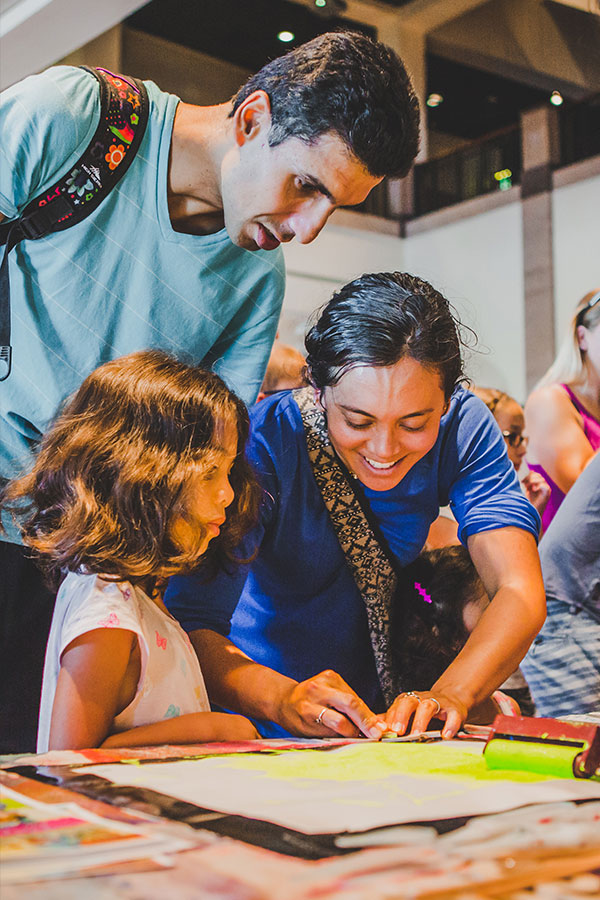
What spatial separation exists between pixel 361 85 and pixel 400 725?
0.79 m

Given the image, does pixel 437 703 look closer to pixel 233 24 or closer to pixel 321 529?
pixel 321 529

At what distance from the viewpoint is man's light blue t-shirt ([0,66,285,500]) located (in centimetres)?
125

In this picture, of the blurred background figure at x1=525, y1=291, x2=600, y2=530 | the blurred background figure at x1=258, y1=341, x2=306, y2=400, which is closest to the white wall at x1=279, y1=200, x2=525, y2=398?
the blurred background figure at x1=525, y1=291, x2=600, y2=530

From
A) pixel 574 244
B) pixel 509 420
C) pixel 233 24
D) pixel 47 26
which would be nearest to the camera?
pixel 47 26

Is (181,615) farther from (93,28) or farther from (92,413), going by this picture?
(93,28)

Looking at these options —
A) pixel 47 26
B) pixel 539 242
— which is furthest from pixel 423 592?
pixel 539 242

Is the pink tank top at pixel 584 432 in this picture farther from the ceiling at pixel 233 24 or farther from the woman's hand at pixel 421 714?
the ceiling at pixel 233 24

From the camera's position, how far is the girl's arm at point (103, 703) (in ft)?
3.61

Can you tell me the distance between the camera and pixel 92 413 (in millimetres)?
1292

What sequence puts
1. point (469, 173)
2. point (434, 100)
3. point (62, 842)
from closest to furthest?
point (62, 842) → point (469, 173) → point (434, 100)

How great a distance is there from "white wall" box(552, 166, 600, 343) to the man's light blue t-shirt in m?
6.64

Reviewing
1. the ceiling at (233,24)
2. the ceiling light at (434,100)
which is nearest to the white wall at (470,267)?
the ceiling light at (434,100)

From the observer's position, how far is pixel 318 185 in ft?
4.19

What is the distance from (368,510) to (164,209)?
54 centimetres
